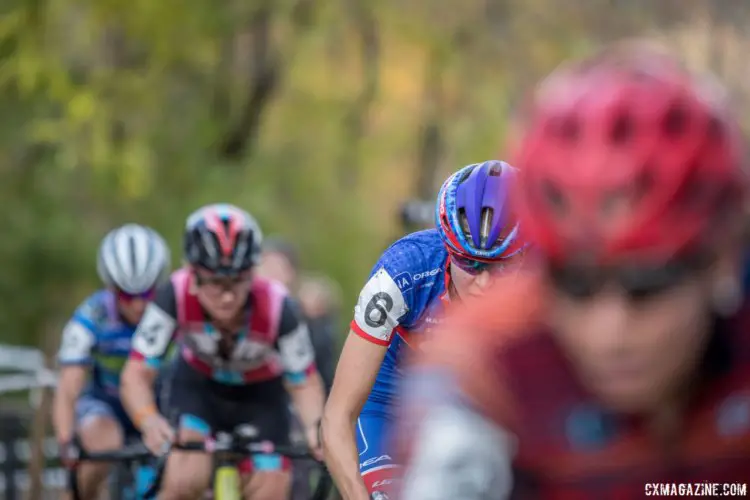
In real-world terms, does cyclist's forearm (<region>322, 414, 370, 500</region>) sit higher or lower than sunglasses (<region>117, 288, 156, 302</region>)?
lower

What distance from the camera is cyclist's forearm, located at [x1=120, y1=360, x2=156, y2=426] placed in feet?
24.3

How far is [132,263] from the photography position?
934 cm

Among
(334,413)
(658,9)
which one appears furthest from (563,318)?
(658,9)

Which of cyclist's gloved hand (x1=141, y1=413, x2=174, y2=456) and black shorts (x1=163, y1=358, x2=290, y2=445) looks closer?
cyclist's gloved hand (x1=141, y1=413, x2=174, y2=456)

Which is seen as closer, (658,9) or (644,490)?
(644,490)

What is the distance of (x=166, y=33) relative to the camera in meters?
15.9

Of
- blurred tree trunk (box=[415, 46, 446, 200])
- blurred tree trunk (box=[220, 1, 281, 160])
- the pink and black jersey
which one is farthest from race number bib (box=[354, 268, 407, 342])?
blurred tree trunk (box=[415, 46, 446, 200])

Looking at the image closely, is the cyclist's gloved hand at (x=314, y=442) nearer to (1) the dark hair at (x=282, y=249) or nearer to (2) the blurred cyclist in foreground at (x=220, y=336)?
(2) the blurred cyclist in foreground at (x=220, y=336)

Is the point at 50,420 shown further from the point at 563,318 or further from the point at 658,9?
the point at 563,318

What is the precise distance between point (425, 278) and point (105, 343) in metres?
4.94

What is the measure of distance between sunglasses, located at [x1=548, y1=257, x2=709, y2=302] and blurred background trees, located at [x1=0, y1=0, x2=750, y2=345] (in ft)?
39.9

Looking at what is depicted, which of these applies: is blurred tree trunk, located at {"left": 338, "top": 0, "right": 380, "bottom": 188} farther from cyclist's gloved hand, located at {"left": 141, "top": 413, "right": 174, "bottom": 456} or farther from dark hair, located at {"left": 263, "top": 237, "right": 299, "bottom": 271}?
cyclist's gloved hand, located at {"left": 141, "top": 413, "right": 174, "bottom": 456}

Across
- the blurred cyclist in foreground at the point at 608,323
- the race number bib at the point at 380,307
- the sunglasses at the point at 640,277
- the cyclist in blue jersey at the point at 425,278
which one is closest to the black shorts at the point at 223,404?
the cyclist in blue jersey at the point at 425,278

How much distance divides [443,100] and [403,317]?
15085 mm
